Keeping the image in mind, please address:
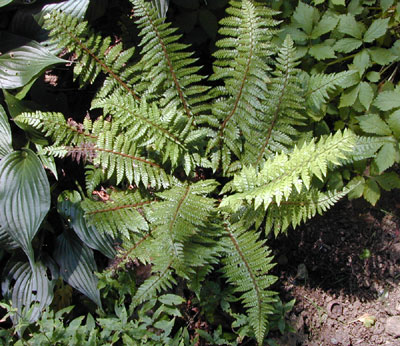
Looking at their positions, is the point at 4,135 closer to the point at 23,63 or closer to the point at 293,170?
the point at 23,63

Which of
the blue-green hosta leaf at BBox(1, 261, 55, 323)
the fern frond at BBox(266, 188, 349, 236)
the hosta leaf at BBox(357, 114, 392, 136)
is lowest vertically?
the blue-green hosta leaf at BBox(1, 261, 55, 323)

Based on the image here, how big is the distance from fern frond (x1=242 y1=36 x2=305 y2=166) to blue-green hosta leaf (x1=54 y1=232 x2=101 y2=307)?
1.18 metres

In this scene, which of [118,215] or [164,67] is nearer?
[118,215]

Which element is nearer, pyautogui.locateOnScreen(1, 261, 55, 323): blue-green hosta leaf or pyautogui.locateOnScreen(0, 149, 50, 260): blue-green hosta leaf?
pyautogui.locateOnScreen(0, 149, 50, 260): blue-green hosta leaf

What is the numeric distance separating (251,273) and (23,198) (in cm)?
135

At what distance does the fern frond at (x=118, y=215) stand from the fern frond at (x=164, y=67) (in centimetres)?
64

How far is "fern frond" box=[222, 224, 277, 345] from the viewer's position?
7.22 feet

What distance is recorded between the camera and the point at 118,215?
7.51ft

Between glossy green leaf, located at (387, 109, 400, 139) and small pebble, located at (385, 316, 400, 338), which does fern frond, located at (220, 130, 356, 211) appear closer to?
glossy green leaf, located at (387, 109, 400, 139)

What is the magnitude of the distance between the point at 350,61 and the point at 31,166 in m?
2.19

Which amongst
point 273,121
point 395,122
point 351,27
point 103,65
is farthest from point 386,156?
point 103,65

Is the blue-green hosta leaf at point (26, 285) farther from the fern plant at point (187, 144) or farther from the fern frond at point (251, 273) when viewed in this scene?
the fern frond at point (251, 273)

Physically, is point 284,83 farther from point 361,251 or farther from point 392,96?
point 361,251

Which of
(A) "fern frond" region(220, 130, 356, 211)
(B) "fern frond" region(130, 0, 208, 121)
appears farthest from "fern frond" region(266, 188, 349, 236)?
(B) "fern frond" region(130, 0, 208, 121)
